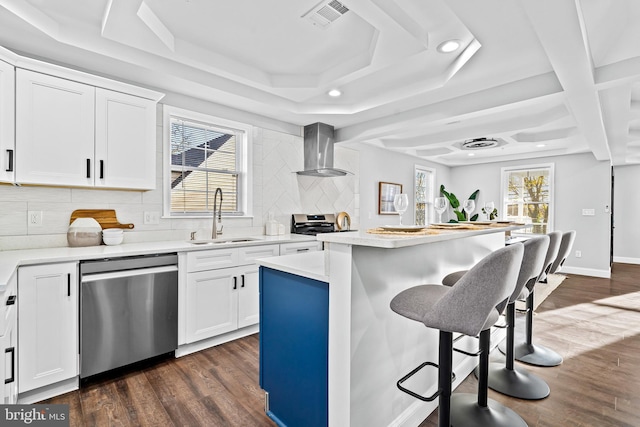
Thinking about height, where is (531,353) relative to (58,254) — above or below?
below

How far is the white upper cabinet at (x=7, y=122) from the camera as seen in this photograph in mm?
2098

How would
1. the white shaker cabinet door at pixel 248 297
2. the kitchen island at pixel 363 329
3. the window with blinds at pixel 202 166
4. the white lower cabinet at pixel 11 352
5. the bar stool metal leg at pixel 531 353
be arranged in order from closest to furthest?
the kitchen island at pixel 363 329 < the white lower cabinet at pixel 11 352 < the bar stool metal leg at pixel 531 353 < the white shaker cabinet door at pixel 248 297 < the window with blinds at pixel 202 166

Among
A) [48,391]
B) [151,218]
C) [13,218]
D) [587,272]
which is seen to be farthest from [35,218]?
[587,272]

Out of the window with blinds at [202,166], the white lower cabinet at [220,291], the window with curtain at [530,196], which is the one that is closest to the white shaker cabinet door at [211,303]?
the white lower cabinet at [220,291]

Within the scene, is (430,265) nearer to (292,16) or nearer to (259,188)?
(292,16)

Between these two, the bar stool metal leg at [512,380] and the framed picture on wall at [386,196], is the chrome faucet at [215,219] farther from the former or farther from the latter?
the framed picture on wall at [386,196]

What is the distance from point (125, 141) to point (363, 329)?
249cm

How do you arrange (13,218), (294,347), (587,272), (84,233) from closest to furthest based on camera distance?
1. (294,347)
2. (13,218)
3. (84,233)
4. (587,272)

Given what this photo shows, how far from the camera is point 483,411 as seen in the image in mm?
1818

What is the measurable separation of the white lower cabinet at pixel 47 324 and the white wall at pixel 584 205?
7761 millimetres

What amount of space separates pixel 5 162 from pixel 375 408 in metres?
2.80

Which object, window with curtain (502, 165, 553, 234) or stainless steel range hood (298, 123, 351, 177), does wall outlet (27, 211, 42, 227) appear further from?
window with curtain (502, 165, 553, 234)

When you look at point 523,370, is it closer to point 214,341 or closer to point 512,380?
point 512,380

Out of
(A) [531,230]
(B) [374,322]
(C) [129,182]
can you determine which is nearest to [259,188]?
(C) [129,182]
